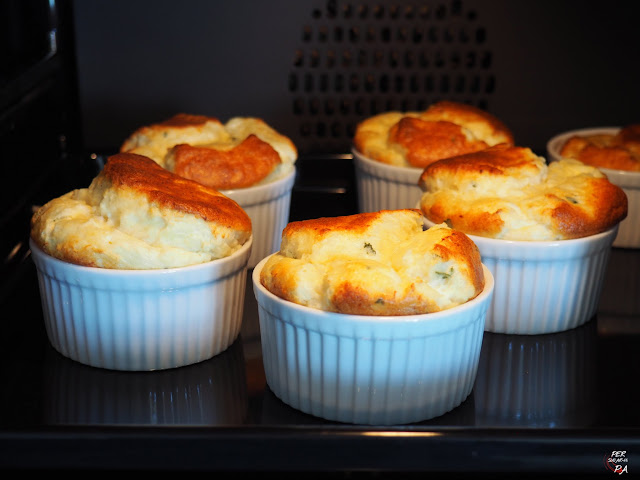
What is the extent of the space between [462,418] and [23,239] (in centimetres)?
93

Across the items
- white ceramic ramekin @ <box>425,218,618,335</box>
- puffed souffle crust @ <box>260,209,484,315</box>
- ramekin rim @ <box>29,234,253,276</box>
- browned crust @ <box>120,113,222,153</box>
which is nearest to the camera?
puffed souffle crust @ <box>260,209,484,315</box>

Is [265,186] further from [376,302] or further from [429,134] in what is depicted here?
[376,302]

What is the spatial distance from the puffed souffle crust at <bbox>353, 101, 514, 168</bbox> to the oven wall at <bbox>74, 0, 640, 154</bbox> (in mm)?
61

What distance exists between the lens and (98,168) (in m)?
1.92

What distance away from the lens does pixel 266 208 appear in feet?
5.83

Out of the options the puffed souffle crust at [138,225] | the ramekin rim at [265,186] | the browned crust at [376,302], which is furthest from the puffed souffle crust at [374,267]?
the ramekin rim at [265,186]

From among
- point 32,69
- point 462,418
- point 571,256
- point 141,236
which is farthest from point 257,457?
point 32,69

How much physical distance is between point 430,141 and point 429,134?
0.07 feet

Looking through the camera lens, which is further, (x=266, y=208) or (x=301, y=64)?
(x=301, y=64)

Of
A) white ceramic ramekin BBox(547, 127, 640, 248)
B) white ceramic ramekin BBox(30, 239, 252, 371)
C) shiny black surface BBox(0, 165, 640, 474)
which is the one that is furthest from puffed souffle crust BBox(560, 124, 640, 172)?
white ceramic ramekin BBox(30, 239, 252, 371)

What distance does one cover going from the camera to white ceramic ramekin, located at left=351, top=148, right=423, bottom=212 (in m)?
1.88

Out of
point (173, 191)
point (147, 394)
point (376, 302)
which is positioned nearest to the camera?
point (376, 302)

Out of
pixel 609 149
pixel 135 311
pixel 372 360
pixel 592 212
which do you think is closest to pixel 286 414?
pixel 372 360

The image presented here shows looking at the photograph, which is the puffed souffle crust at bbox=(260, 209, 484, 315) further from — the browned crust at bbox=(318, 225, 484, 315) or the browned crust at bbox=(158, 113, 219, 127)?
the browned crust at bbox=(158, 113, 219, 127)
